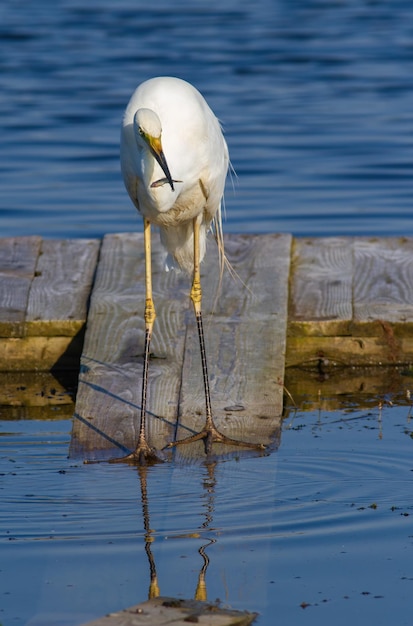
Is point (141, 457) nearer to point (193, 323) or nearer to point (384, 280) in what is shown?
point (193, 323)

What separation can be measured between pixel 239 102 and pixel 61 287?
8047 millimetres

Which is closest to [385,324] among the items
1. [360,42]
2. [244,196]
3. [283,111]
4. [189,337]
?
[189,337]

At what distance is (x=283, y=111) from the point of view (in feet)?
47.3

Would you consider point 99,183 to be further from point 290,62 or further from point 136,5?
point 136,5

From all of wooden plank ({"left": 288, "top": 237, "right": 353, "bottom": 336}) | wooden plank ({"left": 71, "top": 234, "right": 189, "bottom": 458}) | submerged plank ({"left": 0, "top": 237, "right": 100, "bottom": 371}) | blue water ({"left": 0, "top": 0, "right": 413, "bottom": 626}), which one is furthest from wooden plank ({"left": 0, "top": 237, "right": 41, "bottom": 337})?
wooden plank ({"left": 288, "top": 237, "right": 353, "bottom": 336})

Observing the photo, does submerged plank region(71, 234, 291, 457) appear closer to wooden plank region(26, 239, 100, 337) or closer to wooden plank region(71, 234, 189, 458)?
wooden plank region(71, 234, 189, 458)

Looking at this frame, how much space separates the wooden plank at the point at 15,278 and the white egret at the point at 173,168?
1.04m

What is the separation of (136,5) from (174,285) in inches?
632

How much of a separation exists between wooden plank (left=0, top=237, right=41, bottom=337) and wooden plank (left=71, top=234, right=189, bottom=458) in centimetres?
44

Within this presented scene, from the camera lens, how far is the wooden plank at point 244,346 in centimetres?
570

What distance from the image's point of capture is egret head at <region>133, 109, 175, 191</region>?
5.27 meters

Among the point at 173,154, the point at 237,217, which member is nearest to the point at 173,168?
the point at 173,154

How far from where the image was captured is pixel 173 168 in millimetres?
5695

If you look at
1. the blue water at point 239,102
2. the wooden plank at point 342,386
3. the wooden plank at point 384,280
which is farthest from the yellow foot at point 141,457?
the blue water at point 239,102
